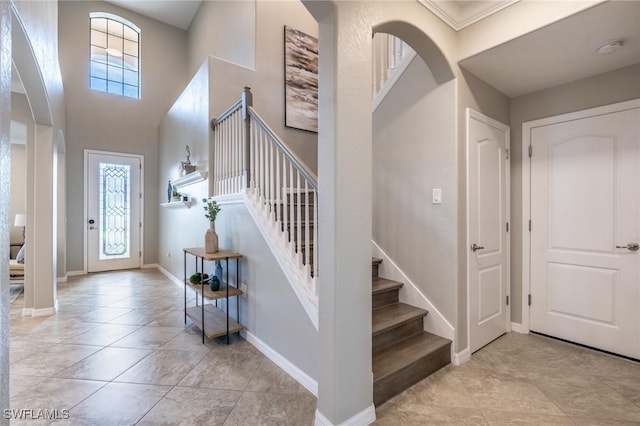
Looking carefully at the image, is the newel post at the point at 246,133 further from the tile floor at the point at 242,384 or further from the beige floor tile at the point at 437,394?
the beige floor tile at the point at 437,394

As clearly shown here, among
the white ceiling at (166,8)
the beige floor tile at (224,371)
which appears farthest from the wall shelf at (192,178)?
the white ceiling at (166,8)

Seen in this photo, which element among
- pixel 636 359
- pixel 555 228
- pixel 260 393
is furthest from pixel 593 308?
pixel 260 393

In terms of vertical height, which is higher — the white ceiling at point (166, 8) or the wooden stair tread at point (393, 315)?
the white ceiling at point (166, 8)

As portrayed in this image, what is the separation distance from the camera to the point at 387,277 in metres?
2.99

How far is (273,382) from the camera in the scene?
220 cm

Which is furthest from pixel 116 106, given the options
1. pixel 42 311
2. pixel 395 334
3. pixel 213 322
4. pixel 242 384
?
pixel 395 334

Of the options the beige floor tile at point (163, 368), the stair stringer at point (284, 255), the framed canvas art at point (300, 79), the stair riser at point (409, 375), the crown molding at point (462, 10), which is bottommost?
the beige floor tile at point (163, 368)

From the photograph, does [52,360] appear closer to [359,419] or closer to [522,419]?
[359,419]

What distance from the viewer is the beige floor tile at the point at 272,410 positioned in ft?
5.92

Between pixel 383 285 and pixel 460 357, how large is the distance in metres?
0.83

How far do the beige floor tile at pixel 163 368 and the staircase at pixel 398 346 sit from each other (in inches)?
58.2

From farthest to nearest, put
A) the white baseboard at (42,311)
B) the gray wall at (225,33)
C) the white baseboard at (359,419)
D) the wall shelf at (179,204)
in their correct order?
the wall shelf at (179,204) < the gray wall at (225,33) < the white baseboard at (42,311) < the white baseboard at (359,419)

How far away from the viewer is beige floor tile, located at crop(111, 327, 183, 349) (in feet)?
9.25

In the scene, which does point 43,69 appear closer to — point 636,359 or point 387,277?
point 387,277
